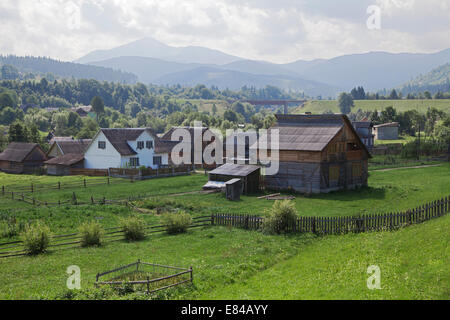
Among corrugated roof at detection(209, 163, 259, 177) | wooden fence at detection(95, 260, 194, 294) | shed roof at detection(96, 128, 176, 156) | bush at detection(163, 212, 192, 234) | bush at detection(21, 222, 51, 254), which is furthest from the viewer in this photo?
shed roof at detection(96, 128, 176, 156)

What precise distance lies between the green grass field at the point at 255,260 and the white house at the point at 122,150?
31.0 metres

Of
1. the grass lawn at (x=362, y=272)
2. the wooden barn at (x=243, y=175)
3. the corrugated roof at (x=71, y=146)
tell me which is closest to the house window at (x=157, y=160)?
the corrugated roof at (x=71, y=146)

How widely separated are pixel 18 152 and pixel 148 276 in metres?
64.8

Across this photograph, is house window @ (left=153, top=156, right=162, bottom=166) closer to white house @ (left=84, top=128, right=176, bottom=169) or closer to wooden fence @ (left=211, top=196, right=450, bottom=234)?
white house @ (left=84, top=128, right=176, bottom=169)

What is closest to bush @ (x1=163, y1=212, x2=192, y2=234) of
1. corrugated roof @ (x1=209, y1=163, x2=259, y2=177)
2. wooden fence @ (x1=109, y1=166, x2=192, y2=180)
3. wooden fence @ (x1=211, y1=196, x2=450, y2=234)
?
wooden fence @ (x1=211, y1=196, x2=450, y2=234)

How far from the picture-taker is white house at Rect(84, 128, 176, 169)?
64.5 meters

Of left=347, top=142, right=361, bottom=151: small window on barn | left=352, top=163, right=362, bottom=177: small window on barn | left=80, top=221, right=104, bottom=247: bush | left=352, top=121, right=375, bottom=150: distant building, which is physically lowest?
left=80, top=221, right=104, bottom=247: bush

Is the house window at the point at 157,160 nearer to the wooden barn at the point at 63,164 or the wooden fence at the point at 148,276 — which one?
the wooden barn at the point at 63,164

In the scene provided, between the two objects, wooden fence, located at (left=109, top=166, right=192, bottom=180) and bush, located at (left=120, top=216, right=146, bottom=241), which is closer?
bush, located at (left=120, top=216, right=146, bottom=241)

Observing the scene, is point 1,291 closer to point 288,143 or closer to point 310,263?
point 310,263

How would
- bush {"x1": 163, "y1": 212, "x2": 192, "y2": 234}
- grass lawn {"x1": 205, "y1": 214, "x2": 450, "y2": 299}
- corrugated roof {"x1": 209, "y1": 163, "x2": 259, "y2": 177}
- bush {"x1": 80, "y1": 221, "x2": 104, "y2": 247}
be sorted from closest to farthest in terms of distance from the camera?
grass lawn {"x1": 205, "y1": 214, "x2": 450, "y2": 299} < bush {"x1": 80, "y1": 221, "x2": 104, "y2": 247} < bush {"x1": 163, "y1": 212, "x2": 192, "y2": 234} < corrugated roof {"x1": 209, "y1": 163, "x2": 259, "y2": 177}

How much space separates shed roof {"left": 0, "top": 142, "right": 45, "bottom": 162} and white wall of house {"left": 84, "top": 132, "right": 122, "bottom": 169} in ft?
37.3

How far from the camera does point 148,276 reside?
16188 mm
